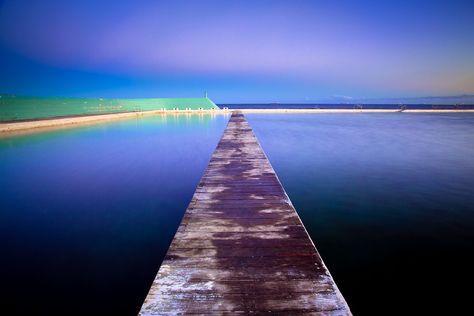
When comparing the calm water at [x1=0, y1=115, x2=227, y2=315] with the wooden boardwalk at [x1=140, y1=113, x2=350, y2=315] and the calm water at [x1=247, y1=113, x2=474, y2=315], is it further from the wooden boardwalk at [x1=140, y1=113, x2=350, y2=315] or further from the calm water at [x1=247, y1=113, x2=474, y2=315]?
the calm water at [x1=247, y1=113, x2=474, y2=315]

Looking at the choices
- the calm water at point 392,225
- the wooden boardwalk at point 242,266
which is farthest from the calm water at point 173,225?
the wooden boardwalk at point 242,266

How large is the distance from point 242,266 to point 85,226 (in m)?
3.74

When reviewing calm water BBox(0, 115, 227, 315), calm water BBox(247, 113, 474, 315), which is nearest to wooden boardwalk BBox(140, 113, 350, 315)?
calm water BBox(0, 115, 227, 315)

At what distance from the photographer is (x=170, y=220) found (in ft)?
19.5

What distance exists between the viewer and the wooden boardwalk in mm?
2455

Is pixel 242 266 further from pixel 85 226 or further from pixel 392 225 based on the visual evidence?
pixel 392 225

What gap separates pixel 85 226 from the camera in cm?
544

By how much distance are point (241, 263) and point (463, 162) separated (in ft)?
41.4

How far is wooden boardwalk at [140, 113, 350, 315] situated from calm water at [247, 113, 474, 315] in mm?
1038

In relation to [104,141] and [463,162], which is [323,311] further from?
[104,141]

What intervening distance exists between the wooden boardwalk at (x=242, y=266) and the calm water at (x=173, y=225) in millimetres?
895

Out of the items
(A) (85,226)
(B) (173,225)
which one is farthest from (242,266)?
(A) (85,226)

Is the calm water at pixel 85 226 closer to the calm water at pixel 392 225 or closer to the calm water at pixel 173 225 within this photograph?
the calm water at pixel 173 225

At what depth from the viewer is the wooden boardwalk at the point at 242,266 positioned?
246 centimetres
